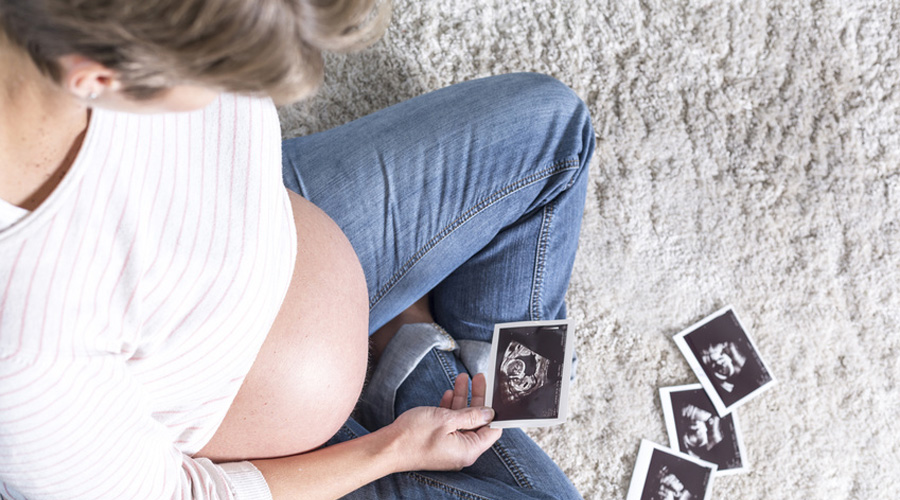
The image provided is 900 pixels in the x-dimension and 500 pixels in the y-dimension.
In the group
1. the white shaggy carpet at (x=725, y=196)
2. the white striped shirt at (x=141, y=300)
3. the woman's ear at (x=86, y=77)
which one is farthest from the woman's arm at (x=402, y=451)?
the woman's ear at (x=86, y=77)

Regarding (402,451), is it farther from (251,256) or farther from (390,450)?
(251,256)

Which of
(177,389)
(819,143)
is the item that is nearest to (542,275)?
(177,389)

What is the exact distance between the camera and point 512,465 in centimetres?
109

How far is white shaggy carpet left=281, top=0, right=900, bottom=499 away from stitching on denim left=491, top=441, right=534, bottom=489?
29cm

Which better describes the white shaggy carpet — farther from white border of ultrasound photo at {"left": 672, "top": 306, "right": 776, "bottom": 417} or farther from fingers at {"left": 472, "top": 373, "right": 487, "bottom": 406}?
fingers at {"left": 472, "top": 373, "right": 487, "bottom": 406}

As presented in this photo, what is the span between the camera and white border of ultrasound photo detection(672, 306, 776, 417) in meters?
1.39

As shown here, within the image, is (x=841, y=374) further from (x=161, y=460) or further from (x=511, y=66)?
(x=161, y=460)

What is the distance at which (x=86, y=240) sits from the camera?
0.59 meters

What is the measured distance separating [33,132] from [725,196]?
1.29 metres

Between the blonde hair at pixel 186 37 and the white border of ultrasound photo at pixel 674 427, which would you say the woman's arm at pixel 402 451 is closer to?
the white border of ultrasound photo at pixel 674 427

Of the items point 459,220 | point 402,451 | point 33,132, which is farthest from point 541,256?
point 33,132

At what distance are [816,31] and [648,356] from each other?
2.64 ft

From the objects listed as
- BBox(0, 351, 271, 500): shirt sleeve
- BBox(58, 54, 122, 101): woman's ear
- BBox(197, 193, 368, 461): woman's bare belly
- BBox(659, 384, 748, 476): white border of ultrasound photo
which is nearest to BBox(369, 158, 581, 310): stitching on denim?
BBox(197, 193, 368, 461): woman's bare belly

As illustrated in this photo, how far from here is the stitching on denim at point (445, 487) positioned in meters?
1.02
